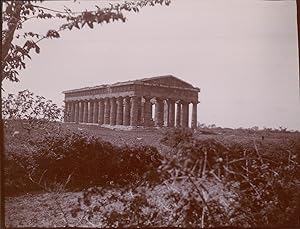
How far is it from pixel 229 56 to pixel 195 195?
524 mm

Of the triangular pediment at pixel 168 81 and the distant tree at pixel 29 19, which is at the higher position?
the distant tree at pixel 29 19

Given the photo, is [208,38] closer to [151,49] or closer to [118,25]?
[151,49]

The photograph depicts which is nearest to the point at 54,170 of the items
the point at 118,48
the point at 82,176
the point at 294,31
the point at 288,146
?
the point at 82,176

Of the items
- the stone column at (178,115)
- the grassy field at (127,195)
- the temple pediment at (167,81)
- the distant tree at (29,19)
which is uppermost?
the distant tree at (29,19)

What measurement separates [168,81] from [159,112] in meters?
0.14

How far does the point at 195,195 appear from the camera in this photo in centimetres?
139

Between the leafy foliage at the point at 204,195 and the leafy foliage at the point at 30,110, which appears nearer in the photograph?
the leafy foliage at the point at 204,195

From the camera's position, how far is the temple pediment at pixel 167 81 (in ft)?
4.69

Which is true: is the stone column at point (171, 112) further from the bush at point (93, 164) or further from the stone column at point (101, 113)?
the stone column at point (101, 113)

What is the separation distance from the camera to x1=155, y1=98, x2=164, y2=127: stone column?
1.51 m

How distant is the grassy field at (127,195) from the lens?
141 cm

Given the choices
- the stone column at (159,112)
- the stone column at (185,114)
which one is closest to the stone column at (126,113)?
the stone column at (159,112)

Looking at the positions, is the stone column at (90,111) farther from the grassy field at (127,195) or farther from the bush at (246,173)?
the bush at (246,173)

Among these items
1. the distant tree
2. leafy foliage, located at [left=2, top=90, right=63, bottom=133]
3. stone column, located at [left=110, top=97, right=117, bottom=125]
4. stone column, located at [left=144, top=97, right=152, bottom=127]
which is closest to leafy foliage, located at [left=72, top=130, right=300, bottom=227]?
stone column, located at [left=144, top=97, right=152, bottom=127]
